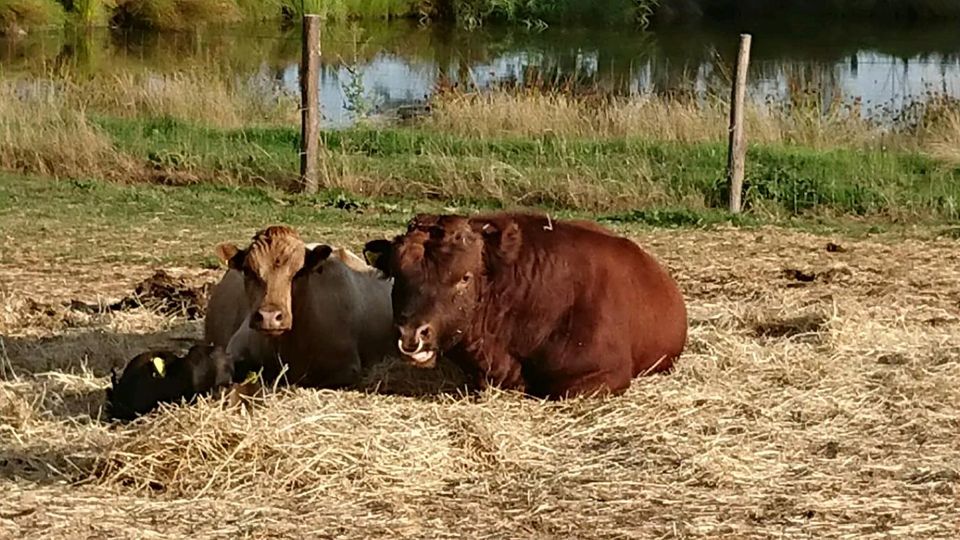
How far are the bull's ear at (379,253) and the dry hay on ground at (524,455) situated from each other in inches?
24.5

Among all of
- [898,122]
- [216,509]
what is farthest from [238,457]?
[898,122]

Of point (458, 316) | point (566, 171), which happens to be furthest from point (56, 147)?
point (458, 316)

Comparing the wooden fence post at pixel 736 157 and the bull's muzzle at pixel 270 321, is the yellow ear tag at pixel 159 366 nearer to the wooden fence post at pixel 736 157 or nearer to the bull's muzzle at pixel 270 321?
the bull's muzzle at pixel 270 321

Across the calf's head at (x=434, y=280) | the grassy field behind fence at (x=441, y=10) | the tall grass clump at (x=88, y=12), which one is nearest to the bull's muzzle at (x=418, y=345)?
the calf's head at (x=434, y=280)

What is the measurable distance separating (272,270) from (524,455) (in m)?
1.81

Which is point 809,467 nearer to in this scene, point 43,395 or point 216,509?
point 216,509

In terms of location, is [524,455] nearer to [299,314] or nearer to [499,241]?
[499,241]

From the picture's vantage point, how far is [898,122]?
19969 mm

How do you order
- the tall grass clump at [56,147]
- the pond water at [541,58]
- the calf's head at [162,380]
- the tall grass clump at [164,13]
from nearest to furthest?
1. the calf's head at [162,380]
2. the tall grass clump at [56,147]
3. the pond water at [541,58]
4. the tall grass clump at [164,13]

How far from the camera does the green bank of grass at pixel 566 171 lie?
15.2 metres

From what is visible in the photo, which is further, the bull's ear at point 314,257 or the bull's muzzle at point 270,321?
the bull's ear at point 314,257

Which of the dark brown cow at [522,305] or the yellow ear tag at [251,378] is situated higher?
the dark brown cow at [522,305]

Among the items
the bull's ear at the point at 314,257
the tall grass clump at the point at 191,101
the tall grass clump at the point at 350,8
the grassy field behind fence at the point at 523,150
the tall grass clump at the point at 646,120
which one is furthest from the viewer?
the tall grass clump at the point at 350,8

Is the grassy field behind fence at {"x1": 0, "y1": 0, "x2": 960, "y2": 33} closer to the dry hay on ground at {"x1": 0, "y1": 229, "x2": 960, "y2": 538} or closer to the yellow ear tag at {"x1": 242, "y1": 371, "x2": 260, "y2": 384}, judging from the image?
the yellow ear tag at {"x1": 242, "y1": 371, "x2": 260, "y2": 384}
